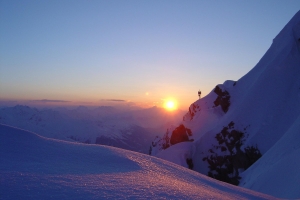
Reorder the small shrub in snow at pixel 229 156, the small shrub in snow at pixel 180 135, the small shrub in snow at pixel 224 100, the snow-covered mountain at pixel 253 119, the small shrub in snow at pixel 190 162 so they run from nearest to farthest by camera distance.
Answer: the small shrub in snow at pixel 229 156, the snow-covered mountain at pixel 253 119, the small shrub in snow at pixel 190 162, the small shrub in snow at pixel 180 135, the small shrub in snow at pixel 224 100

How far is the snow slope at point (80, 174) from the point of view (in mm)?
4133

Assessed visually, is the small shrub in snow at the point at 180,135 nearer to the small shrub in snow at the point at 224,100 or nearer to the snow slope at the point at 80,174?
the small shrub in snow at the point at 224,100

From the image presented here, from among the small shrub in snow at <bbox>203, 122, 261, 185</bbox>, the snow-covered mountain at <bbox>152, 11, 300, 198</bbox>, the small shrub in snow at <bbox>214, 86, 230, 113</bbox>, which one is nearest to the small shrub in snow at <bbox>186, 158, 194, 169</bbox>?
the snow-covered mountain at <bbox>152, 11, 300, 198</bbox>

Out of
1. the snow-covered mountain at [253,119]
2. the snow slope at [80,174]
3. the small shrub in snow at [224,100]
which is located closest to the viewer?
the snow slope at [80,174]

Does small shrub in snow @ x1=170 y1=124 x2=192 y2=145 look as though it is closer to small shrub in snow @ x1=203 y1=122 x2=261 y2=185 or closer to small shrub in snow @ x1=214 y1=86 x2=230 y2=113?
small shrub in snow @ x1=203 y1=122 x2=261 y2=185

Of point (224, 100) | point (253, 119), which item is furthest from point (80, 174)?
point (224, 100)

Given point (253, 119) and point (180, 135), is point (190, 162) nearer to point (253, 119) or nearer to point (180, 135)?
point (180, 135)

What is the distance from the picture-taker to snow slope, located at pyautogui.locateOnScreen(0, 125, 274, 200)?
4133 mm

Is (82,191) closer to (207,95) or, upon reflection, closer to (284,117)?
(284,117)

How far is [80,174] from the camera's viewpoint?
522cm

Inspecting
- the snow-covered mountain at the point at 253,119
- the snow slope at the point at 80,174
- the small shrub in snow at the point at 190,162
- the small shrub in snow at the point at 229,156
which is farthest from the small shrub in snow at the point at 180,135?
the snow slope at the point at 80,174

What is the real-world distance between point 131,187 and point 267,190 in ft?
41.1

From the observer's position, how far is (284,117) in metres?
33.4

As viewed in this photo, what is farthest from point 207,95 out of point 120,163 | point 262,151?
point 120,163
